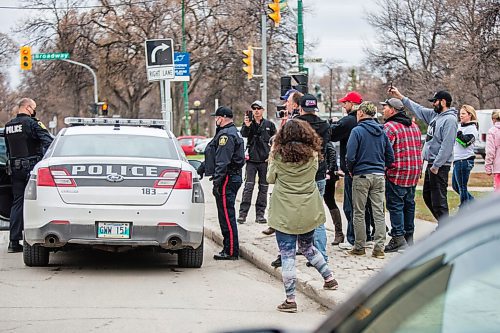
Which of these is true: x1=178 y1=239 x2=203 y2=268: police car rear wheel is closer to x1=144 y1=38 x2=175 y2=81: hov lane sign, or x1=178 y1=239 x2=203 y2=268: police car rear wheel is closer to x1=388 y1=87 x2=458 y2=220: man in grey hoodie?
x1=388 y1=87 x2=458 y2=220: man in grey hoodie

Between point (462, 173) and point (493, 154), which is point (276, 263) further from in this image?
point (493, 154)

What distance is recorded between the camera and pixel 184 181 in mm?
9055

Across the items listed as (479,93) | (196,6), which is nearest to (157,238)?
(479,93)

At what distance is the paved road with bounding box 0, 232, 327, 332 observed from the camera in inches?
274

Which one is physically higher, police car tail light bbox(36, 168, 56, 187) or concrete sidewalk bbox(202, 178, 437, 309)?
police car tail light bbox(36, 168, 56, 187)

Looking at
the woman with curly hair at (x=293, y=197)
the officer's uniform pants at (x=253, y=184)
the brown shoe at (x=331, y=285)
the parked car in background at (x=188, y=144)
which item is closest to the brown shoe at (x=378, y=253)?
the brown shoe at (x=331, y=285)

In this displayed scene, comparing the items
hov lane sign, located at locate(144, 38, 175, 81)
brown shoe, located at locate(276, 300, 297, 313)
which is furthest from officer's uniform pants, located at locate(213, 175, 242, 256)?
hov lane sign, located at locate(144, 38, 175, 81)

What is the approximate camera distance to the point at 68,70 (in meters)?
52.8

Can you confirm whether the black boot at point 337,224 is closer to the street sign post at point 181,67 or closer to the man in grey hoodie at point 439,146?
the man in grey hoodie at point 439,146

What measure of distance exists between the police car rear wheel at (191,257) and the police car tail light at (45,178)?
1.71m

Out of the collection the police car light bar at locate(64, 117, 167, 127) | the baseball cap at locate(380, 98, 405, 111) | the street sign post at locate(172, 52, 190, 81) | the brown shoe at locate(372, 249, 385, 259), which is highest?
the street sign post at locate(172, 52, 190, 81)

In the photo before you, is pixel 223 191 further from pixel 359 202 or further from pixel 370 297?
pixel 370 297

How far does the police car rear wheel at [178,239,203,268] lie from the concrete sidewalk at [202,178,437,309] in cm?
75

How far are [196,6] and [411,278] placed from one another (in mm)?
50104
